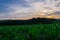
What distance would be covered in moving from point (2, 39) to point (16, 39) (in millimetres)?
250

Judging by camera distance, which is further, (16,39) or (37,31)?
(37,31)

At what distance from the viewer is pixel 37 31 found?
3.13m

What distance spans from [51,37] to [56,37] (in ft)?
0.25

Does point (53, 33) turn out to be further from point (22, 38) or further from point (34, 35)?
point (22, 38)

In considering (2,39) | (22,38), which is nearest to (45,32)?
(22,38)

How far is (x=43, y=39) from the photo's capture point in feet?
9.91

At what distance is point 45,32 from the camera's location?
10.4 feet

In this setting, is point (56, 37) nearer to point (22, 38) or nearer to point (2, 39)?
point (22, 38)

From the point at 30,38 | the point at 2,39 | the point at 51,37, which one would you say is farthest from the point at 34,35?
the point at 2,39

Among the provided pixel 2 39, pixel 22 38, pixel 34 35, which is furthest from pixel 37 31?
pixel 2 39

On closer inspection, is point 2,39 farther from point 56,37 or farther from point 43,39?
point 56,37

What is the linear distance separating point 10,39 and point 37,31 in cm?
46

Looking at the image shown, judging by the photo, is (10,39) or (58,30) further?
(58,30)

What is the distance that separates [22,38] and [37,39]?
257 millimetres
